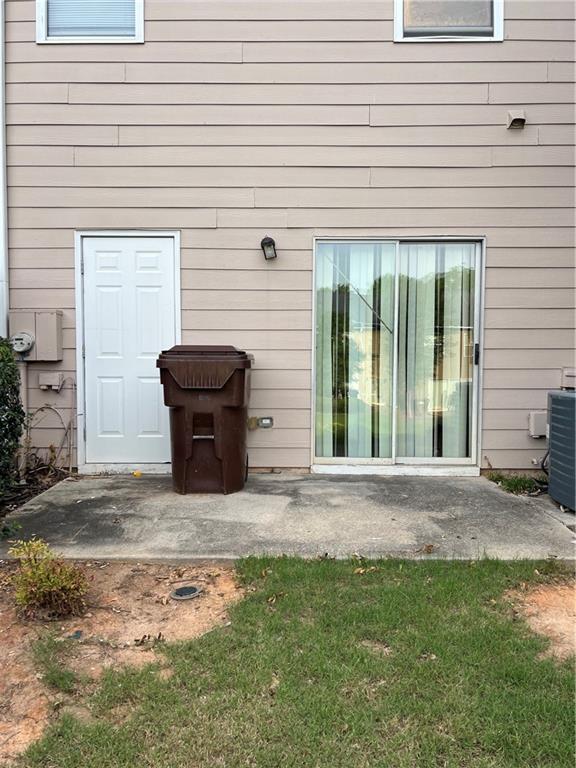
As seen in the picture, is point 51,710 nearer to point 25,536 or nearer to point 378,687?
point 378,687

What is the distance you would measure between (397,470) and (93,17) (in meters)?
4.86

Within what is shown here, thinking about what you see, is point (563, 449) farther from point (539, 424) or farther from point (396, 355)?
point (396, 355)

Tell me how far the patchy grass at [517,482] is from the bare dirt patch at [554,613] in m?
1.73

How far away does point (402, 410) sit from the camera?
491 centimetres

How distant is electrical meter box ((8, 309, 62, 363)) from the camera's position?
474 cm

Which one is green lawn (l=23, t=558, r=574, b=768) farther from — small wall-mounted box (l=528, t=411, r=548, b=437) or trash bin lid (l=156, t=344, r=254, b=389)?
small wall-mounted box (l=528, t=411, r=548, b=437)

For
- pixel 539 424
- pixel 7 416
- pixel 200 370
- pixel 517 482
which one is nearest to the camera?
pixel 7 416

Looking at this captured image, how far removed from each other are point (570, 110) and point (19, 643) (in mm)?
5627

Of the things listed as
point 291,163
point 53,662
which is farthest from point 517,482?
point 53,662

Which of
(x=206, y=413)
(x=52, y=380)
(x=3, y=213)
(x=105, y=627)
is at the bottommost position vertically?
(x=105, y=627)

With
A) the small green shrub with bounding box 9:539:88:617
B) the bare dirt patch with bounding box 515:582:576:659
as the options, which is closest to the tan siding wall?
the bare dirt patch with bounding box 515:582:576:659

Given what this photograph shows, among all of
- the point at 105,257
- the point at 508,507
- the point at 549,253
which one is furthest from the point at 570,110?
the point at 105,257

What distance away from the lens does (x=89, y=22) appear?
474 centimetres

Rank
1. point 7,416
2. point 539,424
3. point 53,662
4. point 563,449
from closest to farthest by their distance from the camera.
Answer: point 53,662 → point 7,416 → point 563,449 → point 539,424
